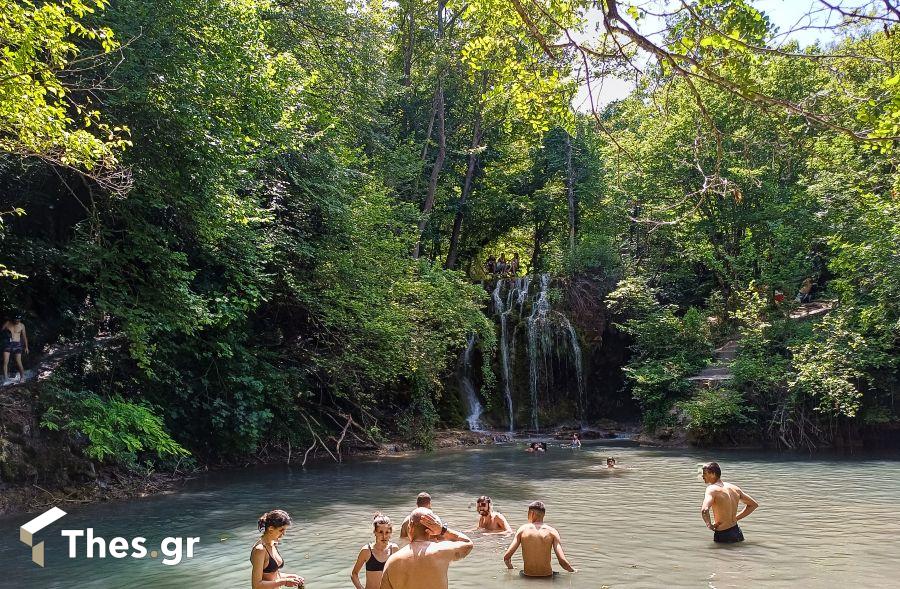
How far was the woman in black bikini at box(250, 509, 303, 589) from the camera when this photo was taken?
234 inches

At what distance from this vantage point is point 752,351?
73.5 feet

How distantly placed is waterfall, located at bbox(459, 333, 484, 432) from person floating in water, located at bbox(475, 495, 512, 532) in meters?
15.4

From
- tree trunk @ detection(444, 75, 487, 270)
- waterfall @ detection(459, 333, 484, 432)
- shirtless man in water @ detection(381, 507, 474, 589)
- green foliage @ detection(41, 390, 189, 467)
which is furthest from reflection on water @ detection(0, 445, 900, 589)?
tree trunk @ detection(444, 75, 487, 270)

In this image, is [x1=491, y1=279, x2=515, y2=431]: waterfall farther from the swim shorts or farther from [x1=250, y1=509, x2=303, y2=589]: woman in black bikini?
[x1=250, y1=509, x2=303, y2=589]: woman in black bikini

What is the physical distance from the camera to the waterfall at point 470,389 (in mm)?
25953

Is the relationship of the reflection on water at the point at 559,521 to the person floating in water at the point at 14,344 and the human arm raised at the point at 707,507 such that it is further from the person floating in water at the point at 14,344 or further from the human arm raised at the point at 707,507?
the person floating in water at the point at 14,344

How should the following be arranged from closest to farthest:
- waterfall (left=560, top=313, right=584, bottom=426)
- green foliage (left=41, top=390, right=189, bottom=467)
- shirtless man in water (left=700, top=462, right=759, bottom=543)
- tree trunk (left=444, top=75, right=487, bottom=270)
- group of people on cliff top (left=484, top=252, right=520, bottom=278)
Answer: shirtless man in water (left=700, top=462, right=759, bottom=543) → green foliage (left=41, top=390, right=189, bottom=467) → waterfall (left=560, top=313, right=584, bottom=426) → tree trunk (left=444, top=75, right=487, bottom=270) → group of people on cliff top (left=484, top=252, right=520, bottom=278)

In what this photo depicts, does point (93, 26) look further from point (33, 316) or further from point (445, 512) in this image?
point (445, 512)

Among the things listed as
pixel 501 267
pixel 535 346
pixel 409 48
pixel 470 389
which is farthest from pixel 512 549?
pixel 409 48

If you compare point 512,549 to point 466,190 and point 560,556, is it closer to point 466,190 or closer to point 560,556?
point 560,556

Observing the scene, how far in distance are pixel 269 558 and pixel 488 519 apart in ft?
15.7

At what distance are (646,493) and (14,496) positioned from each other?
11749 millimetres

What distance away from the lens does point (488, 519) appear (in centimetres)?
1031

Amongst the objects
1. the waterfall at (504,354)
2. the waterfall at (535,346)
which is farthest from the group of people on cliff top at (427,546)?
the waterfall at (535,346)
